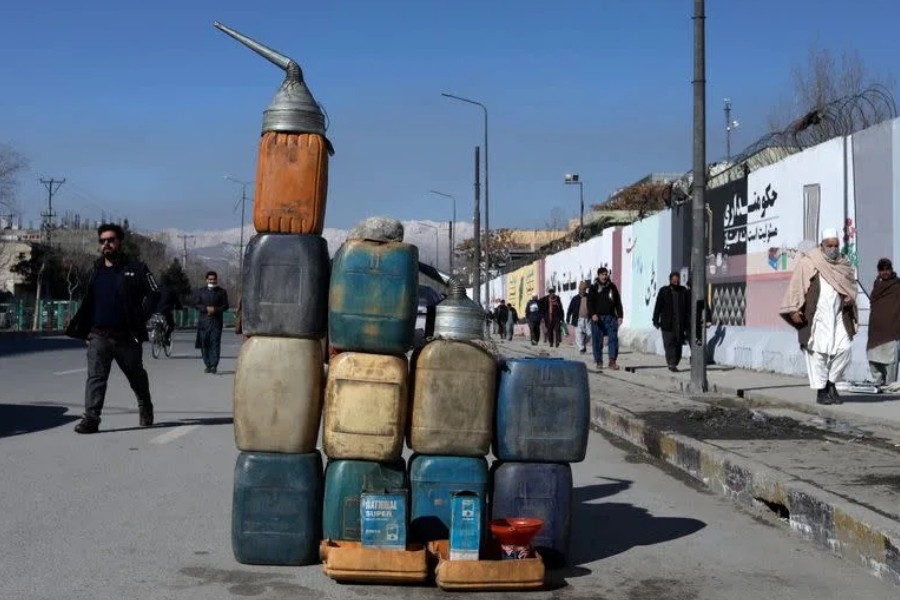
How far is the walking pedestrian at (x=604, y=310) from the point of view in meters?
19.7

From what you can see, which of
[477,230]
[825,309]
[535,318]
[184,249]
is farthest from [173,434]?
[184,249]

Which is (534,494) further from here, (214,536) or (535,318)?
(535,318)

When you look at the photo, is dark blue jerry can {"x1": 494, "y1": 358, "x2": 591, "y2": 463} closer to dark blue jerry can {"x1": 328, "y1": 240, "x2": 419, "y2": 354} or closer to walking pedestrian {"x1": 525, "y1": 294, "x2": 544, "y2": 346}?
dark blue jerry can {"x1": 328, "y1": 240, "x2": 419, "y2": 354}

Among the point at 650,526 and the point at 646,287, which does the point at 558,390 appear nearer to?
the point at 650,526

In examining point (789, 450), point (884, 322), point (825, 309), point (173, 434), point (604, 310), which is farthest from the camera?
point (604, 310)

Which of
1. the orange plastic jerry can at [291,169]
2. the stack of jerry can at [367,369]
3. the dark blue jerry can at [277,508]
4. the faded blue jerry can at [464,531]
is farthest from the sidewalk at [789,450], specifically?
the orange plastic jerry can at [291,169]

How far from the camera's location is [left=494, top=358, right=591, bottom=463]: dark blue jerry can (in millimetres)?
5250

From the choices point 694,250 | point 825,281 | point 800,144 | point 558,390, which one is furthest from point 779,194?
point 558,390

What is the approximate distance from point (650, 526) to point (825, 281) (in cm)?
617

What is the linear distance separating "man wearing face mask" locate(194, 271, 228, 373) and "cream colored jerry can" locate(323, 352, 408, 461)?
13.5 meters

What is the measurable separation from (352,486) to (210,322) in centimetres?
1352

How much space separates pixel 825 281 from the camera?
1194cm

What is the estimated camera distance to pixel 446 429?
5.19 meters

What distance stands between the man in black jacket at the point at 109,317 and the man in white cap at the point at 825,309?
6541mm
